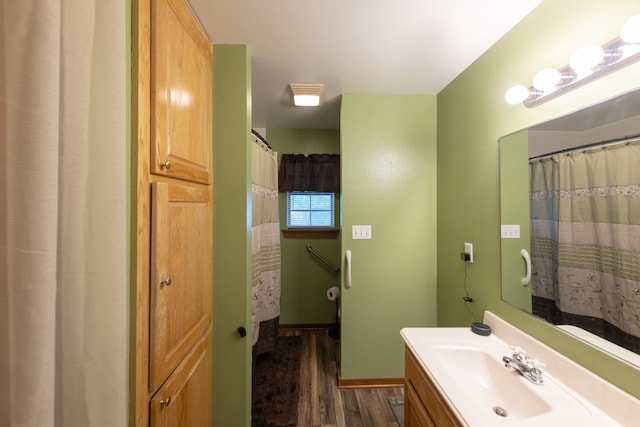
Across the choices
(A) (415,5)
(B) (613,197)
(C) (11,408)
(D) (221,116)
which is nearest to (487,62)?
(A) (415,5)

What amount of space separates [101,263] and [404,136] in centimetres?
199

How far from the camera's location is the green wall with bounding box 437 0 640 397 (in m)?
0.85

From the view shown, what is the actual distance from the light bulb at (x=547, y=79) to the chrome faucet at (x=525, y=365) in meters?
1.13

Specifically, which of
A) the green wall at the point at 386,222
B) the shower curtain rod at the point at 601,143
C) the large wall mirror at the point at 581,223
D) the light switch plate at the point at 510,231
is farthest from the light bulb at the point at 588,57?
the green wall at the point at 386,222

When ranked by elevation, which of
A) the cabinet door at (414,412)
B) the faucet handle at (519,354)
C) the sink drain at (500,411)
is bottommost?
the cabinet door at (414,412)

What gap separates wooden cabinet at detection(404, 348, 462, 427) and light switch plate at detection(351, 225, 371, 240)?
Result: 0.88 metres

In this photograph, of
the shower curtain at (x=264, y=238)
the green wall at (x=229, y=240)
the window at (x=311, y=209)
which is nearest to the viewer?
the green wall at (x=229, y=240)

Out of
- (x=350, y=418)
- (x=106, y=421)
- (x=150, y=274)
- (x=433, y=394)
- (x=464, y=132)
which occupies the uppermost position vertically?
(x=464, y=132)

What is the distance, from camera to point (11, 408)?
41 cm

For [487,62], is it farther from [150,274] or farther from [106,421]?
[106,421]

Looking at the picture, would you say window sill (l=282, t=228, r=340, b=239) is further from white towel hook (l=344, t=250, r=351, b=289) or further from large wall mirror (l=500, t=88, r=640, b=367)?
large wall mirror (l=500, t=88, r=640, b=367)

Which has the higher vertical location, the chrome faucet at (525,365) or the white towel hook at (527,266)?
the white towel hook at (527,266)

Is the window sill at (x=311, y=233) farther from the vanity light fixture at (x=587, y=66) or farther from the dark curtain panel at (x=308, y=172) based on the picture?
the vanity light fixture at (x=587, y=66)

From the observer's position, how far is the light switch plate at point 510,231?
1.20m
